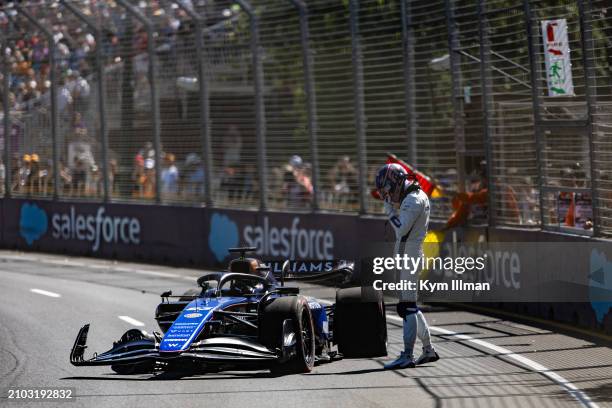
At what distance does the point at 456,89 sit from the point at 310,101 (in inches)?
144

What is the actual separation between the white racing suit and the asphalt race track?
0.31 metres

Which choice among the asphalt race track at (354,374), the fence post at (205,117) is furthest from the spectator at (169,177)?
the asphalt race track at (354,374)

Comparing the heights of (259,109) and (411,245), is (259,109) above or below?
above

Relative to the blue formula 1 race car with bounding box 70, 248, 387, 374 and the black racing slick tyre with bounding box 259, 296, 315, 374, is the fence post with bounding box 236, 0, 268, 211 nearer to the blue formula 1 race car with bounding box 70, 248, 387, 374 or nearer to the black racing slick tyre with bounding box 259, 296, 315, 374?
the blue formula 1 race car with bounding box 70, 248, 387, 374

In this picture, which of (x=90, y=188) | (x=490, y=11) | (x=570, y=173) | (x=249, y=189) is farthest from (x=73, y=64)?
(x=570, y=173)

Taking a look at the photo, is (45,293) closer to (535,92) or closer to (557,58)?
(535,92)

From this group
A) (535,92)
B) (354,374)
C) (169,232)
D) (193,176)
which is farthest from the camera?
(169,232)

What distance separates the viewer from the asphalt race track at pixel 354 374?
9.37 m

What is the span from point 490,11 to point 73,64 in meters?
12.5

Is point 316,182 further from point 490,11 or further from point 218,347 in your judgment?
point 218,347

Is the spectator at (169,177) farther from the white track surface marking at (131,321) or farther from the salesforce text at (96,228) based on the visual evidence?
the white track surface marking at (131,321)

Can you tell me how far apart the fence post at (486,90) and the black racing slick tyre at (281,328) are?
20.9ft

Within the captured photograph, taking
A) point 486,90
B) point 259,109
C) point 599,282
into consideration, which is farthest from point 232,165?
point 599,282

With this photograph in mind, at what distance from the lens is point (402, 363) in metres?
11.1
